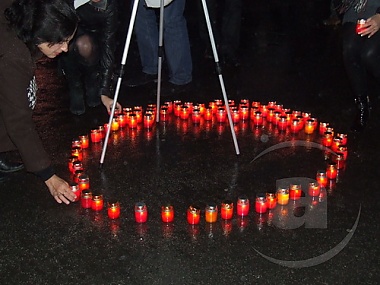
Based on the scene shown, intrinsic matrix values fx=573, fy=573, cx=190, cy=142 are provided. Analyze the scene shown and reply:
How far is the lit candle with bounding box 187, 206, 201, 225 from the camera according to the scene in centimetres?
311

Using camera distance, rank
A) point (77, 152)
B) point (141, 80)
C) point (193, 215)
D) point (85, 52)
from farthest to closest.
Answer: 1. point (141, 80)
2. point (85, 52)
3. point (77, 152)
4. point (193, 215)

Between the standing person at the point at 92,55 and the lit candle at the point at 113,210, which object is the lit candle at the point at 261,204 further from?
the standing person at the point at 92,55

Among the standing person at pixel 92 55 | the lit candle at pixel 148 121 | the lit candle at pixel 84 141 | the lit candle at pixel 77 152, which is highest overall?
the standing person at pixel 92 55

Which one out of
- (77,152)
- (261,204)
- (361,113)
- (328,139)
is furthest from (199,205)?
(361,113)

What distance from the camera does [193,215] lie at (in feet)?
10.2

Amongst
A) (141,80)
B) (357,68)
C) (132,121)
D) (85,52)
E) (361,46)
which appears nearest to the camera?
(361,46)

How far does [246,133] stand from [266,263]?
1.84 m

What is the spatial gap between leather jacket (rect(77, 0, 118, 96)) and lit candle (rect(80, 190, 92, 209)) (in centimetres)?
145

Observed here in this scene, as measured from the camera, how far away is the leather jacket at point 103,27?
15.0 ft

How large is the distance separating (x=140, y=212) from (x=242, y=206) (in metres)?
0.57

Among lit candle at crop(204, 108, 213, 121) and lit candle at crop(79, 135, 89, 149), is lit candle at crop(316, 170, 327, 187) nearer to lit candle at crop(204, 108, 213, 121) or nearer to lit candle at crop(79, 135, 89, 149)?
lit candle at crop(204, 108, 213, 121)

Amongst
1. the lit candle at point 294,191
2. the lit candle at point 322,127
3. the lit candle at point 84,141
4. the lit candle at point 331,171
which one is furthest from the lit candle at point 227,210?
the lit candle at point 322,127

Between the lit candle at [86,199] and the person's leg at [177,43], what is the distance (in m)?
2.63
